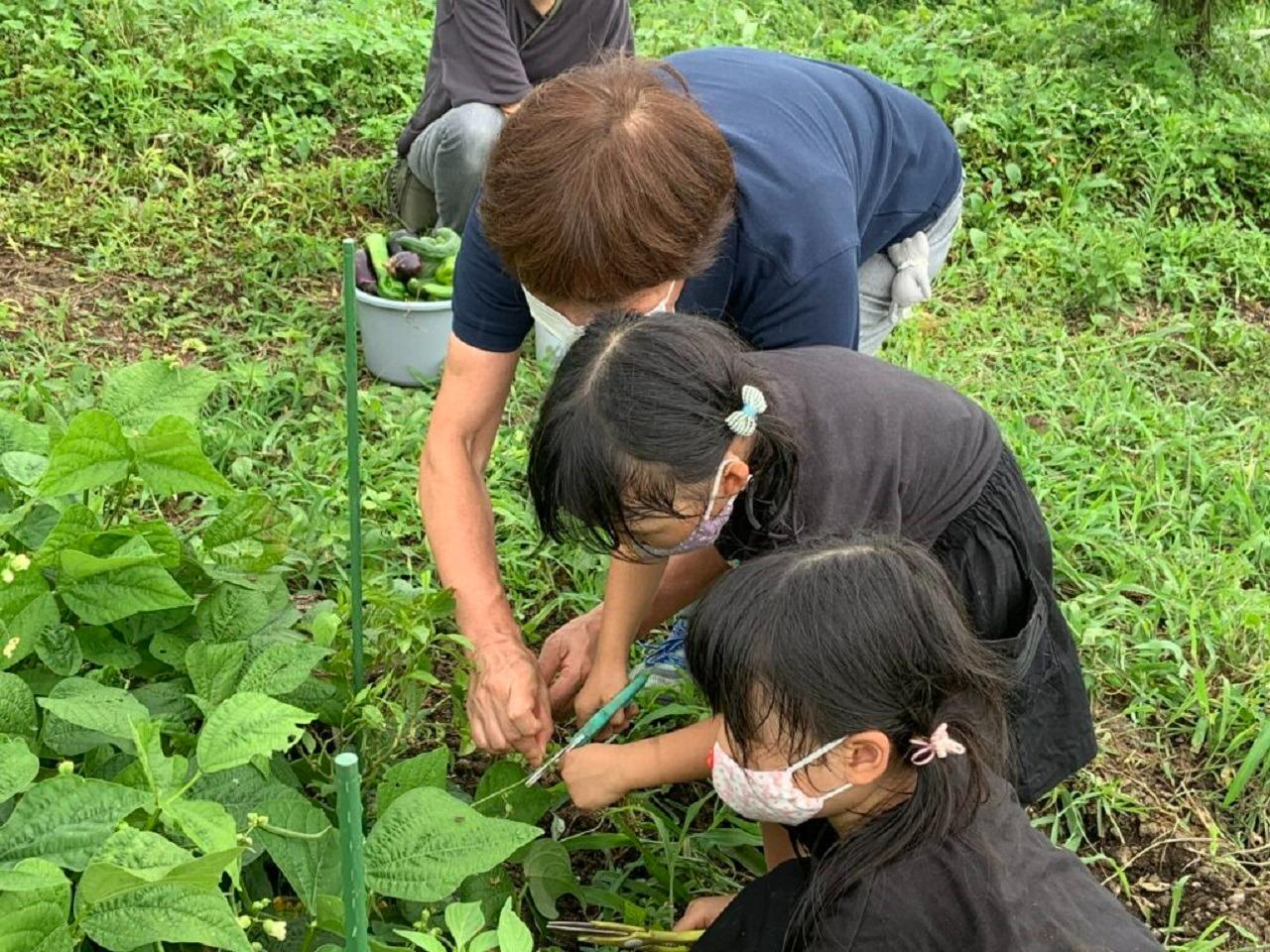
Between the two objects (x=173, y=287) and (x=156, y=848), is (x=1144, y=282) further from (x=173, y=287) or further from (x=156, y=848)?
(x=156, y=848)

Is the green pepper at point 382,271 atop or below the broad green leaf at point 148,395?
below

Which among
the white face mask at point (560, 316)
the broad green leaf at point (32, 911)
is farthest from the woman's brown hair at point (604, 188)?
the broad green leaf at point (32, 911)

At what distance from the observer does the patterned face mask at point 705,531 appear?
1.47 m

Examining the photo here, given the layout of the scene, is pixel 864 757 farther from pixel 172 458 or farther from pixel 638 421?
pixel 172 458

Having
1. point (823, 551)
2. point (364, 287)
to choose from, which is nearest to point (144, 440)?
point (823, 551)

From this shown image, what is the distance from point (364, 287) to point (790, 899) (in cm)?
191

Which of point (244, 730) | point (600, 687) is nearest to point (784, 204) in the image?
point (600, 687)

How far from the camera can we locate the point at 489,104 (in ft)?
10.6

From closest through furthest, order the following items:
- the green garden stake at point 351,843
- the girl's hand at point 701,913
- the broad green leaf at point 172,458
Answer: the green garden stake at point 351,843, the broad green leaf at point 172,458, the girl's hand at point 701,913

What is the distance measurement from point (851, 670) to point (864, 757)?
11 centimetres

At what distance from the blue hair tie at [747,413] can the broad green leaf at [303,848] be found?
0.61 m

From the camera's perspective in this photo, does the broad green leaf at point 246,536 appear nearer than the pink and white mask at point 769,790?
No

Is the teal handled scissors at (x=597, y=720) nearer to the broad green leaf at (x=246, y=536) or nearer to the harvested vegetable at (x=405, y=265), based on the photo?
the broad green leaf at (x=246, y=536)

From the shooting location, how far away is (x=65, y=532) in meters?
1.46
